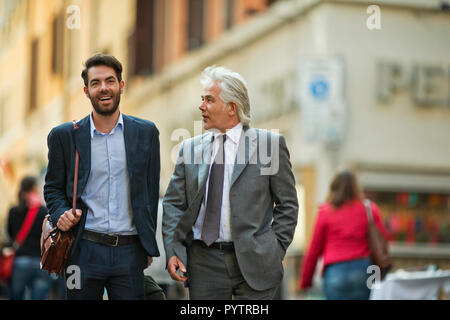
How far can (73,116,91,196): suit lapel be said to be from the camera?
5658 millimetres

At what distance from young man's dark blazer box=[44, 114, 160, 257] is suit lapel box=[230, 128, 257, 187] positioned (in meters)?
0.42

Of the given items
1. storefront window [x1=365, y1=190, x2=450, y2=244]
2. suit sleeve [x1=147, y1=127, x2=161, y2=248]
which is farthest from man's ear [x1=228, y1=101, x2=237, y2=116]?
storefront window [x1=365, y1=190, x2=450, y2=244]

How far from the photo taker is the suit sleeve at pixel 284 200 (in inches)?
230

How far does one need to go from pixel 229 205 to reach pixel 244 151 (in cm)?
30

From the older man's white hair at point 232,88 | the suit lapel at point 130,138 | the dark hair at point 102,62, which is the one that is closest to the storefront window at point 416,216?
the older man's white hair at point 232,88

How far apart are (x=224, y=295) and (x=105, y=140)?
981mm

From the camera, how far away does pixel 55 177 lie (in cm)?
575

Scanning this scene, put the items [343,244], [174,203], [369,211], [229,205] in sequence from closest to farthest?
[229,205]
[174,203]
[343,244]
[369,211]

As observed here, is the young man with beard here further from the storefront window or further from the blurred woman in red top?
the storefront window

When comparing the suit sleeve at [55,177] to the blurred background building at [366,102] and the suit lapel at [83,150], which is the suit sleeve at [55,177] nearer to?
the suit lapel at [83,150]

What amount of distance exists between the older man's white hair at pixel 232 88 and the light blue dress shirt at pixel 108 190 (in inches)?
22.4

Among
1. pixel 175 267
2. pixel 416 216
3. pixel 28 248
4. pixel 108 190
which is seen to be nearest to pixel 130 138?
pixel 108 190

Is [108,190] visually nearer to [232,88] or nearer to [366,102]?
[232,88]

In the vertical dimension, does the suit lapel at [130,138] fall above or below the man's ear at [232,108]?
below
